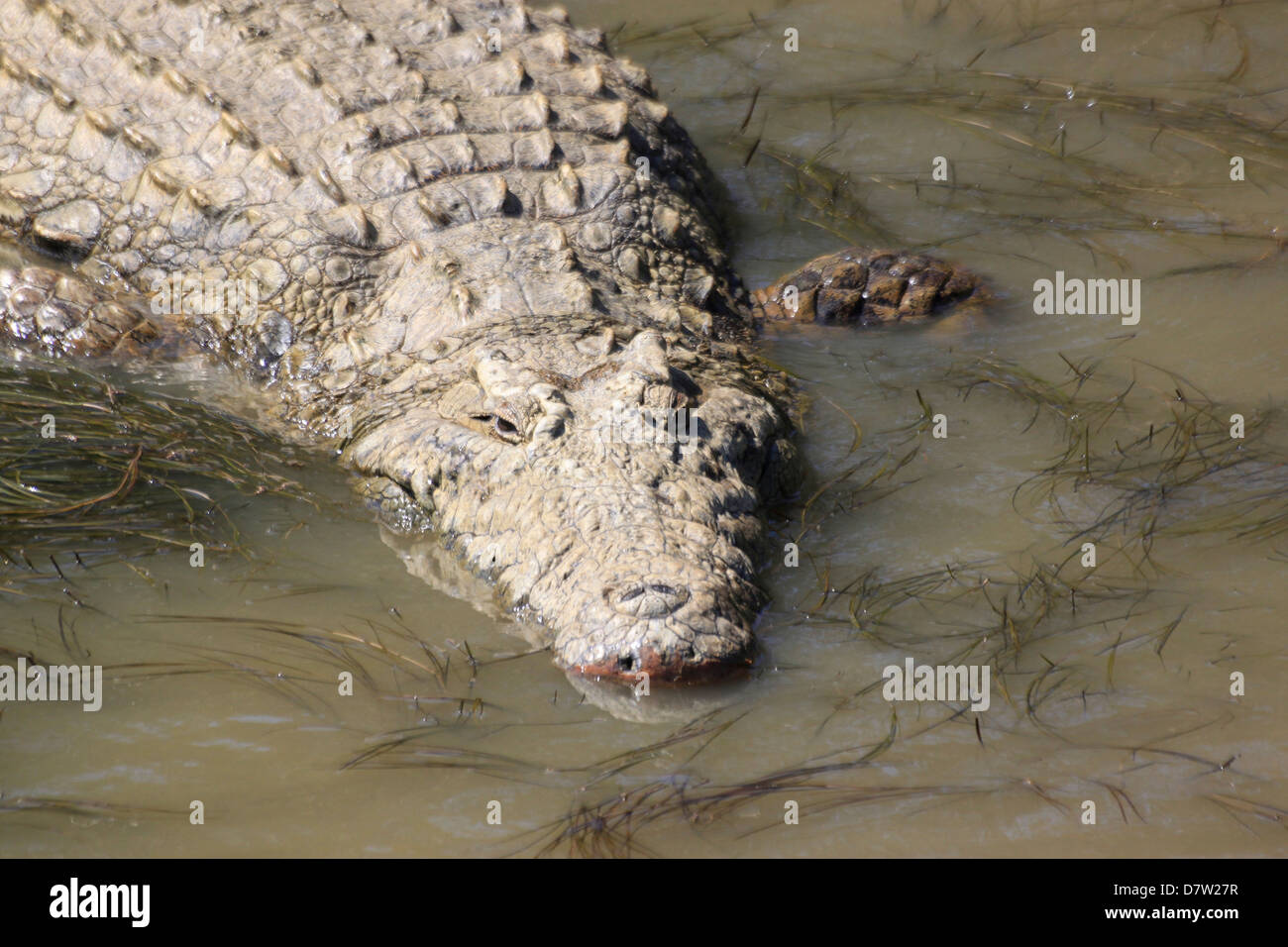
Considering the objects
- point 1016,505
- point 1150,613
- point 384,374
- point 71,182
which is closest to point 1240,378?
point 1016,505

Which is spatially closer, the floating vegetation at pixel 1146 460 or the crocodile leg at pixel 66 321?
the floating vegetation at pixel 1146 460

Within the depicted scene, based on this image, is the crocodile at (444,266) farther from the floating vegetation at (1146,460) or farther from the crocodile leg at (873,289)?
the floating vegetation at (1146,460)

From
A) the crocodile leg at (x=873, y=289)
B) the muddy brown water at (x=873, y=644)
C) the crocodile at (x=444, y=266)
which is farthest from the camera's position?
the crocodile leg at (x=873, y=289)

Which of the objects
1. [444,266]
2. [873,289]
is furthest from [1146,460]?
[444,266]

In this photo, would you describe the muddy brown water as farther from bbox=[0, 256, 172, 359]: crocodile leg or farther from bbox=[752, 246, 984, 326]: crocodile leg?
bbox=[0, 256, 172, 359]: crocodile leg

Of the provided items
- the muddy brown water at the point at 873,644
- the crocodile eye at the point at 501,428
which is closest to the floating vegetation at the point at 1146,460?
the muddy brown water at the point at 873,644

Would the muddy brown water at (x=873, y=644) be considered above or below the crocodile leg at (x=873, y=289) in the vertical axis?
below
